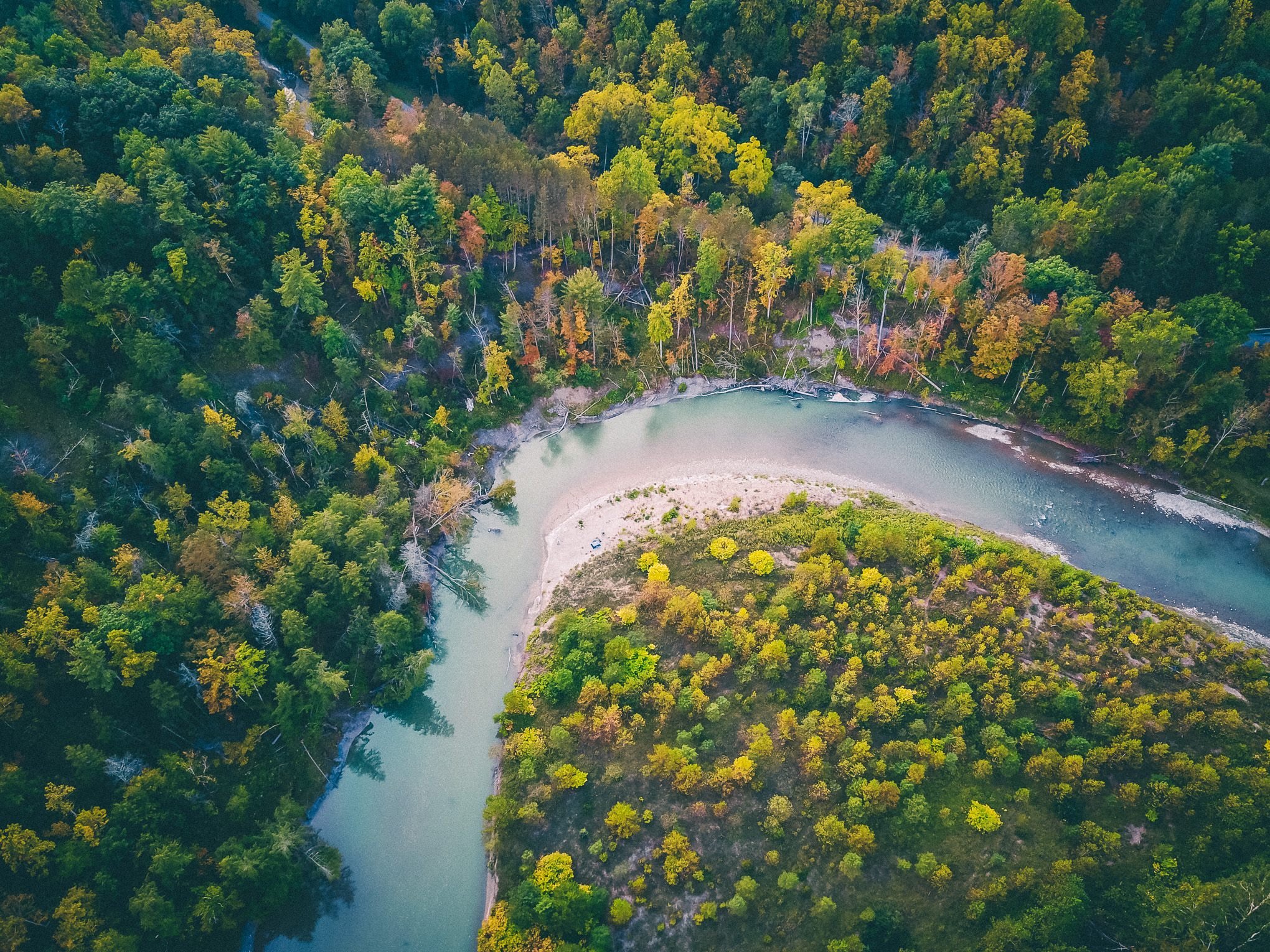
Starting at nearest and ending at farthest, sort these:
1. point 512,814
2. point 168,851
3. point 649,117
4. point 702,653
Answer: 1. point 168,851
2. point 512,814
3. point 702,653
4. point 649,117

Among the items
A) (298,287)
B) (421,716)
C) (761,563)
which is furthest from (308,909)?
(298,287)

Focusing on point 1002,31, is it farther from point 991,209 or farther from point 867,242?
point 867,242

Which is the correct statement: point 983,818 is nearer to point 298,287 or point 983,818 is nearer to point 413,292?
point 413,292

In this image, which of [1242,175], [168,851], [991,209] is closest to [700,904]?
[168,851]

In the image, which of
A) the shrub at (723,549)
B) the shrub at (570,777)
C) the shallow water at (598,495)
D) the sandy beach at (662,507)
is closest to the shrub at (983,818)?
the shrub at (723,549)

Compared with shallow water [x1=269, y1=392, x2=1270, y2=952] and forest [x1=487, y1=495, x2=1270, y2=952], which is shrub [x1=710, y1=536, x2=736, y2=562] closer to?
forest [x1=487, y1=495, x2=1270, y2=952]

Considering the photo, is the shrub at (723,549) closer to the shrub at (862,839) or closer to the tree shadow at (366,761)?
the shrub at (862,839)

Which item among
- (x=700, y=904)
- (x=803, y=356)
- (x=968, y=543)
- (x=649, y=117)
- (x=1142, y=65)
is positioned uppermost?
(x=1142, y=65)
